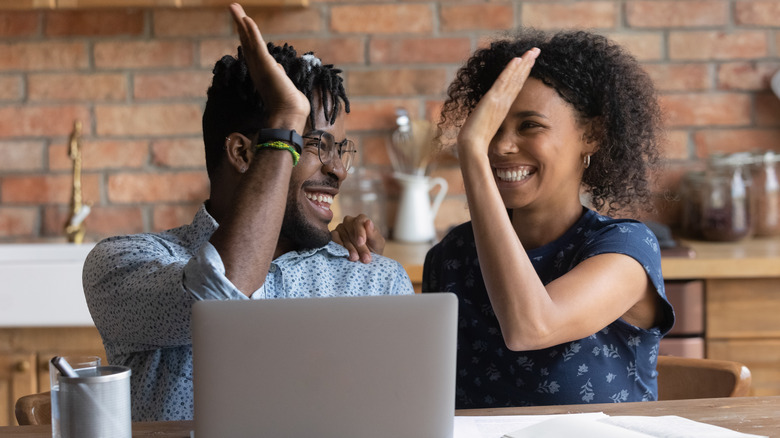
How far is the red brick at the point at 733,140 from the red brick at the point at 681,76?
0.14 m

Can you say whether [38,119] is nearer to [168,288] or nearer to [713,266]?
[168,288]

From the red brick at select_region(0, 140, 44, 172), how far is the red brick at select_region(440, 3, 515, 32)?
4.19 ft

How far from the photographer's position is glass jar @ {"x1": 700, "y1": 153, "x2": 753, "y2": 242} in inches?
93.0

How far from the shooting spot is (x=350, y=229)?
152 cm

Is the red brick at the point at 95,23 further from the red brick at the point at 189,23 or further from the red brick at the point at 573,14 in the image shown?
the red brick at the point at 573,14

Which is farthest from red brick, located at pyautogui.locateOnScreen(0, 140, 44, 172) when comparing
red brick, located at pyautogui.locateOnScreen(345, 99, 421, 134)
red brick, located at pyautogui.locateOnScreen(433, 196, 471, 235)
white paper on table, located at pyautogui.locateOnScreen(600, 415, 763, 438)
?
white paper on table, located at pyautogui.locateOnScreen(600, 415, 763, 438)

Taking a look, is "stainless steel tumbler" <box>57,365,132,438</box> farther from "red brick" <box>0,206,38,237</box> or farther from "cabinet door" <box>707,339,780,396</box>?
"red brick" <box>0,206,38,237</box>

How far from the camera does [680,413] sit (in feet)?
3.56

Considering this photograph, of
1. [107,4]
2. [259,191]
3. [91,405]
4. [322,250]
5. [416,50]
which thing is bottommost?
[91,405]

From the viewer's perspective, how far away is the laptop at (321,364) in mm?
878

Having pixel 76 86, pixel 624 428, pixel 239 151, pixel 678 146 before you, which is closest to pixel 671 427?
pixel 624 428

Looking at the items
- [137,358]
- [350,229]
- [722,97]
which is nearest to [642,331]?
[350,229]

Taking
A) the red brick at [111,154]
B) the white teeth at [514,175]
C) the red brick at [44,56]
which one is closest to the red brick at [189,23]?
the red brick at [44,56]

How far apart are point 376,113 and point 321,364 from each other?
5.78 feet
